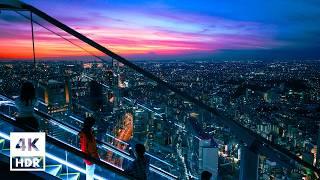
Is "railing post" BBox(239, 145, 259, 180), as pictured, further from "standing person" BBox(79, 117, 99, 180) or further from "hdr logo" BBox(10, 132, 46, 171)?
"standing person" BBox(79, 117, 99, 180)

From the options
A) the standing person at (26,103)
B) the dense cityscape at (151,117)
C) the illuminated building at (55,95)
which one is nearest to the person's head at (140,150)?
the dense cityscape at (151,117)

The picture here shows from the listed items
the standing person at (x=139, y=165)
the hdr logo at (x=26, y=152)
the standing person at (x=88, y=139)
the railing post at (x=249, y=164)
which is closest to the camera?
the railing post at (x=249, y=164)

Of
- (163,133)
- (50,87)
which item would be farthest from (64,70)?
(163,133)

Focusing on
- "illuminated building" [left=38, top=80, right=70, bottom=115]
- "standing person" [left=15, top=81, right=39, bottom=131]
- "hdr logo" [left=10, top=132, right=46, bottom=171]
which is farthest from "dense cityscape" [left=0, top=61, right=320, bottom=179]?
"hdr logo" [left=10, top=132, right=46, bottom=171]

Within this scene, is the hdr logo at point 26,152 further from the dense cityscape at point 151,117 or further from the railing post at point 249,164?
the railing post at point 249,164

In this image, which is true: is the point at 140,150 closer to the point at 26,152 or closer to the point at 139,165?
the point at 139,165

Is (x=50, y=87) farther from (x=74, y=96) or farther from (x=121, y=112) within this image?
(x=121, y=112)

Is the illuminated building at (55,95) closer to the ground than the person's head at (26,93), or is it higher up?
closer to the ground
